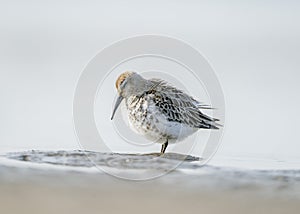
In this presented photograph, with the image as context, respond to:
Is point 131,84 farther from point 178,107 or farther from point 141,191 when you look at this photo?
point 141,191

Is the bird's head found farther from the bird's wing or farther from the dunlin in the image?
the bird's wing

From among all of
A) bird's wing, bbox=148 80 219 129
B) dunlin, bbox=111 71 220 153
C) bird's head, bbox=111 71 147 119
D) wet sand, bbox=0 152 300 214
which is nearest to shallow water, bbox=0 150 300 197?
wet sand, bbox=0 152 300 214

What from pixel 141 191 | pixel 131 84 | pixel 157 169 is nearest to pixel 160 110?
pixel 131 84

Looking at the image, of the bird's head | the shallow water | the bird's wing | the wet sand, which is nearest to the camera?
the wet sand

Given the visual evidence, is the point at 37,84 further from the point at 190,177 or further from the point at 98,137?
the point at 190,177

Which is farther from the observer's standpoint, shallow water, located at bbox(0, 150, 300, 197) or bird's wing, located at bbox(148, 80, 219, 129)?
bird's wing, located at bbox(148, 80, 219, 129)

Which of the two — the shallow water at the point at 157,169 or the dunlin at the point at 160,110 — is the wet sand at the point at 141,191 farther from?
the dunlin at the point at 160,110

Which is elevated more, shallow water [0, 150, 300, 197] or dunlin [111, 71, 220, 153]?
dunlin [111, 71, 220, 153]
